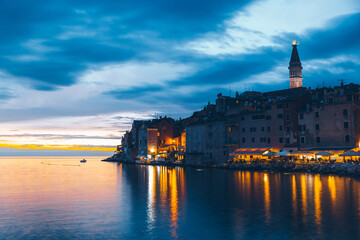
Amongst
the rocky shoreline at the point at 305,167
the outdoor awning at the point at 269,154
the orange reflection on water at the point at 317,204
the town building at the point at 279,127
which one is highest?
the town building at the point at 279,127

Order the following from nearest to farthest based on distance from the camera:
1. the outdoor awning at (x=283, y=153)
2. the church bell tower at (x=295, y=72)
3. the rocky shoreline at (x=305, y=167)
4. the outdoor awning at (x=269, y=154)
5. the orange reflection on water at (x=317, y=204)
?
the orange reflection on water at (x=317, y=204)
the rocky shoreline at (x=305, y=167)
the outdoor awning at (x=283, y=153)
the outdoor awning at (x=269, y=154)
the church bell tower at (x=295, y=72)

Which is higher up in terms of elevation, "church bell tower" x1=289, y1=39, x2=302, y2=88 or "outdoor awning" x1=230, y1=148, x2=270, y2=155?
"church bell tower" x1=289, y1=39, x2=302, y2=88

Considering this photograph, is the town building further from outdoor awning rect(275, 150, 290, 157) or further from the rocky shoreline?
the rocky shoreline

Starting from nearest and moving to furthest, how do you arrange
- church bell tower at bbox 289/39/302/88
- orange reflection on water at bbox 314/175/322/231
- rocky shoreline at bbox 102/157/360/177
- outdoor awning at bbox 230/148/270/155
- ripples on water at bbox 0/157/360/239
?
ripples on water at bbox 0/157/360/239, orange reflection on water at bbox 314/175/322/231, rocky shoreline at bbox 102/157/360/177, outdoor awning at bbox 230/148/270/155, church bell tower at bbox 289/39/302/88

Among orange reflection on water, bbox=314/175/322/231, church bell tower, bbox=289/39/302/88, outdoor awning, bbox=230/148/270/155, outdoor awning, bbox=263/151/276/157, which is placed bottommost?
orange reflection on water, bbox=314/175/322/231

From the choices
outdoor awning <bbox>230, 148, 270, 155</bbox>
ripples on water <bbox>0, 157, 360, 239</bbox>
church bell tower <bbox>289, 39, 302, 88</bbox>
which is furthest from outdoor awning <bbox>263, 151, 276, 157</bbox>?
church bell tower <bbox>289, 39, 302, 88</bbox>

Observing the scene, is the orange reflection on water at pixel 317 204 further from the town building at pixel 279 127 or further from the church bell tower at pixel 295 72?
the church bell tower at pixel 295 72

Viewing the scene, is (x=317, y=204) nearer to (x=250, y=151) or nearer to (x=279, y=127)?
(x=279, y=127)

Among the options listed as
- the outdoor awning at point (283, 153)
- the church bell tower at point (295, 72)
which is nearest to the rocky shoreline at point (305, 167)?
the outdoor awning at point (283, 153)

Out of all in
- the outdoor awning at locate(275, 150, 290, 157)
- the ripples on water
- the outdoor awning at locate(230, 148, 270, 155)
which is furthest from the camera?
the outdoor awning at locate(230, 148, 270, 155)

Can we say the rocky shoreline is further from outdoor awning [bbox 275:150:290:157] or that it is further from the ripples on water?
the ripples on water

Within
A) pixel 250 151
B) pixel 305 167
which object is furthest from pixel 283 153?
pixel 250 151

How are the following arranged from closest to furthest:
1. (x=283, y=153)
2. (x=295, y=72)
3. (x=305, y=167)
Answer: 1. (x=305, y=167)
2. (x=283, y=153)
3. (x=295, y=72)

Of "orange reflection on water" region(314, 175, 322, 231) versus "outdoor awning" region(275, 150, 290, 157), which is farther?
"outdoor awning" region(275, 150, 290, 157)
